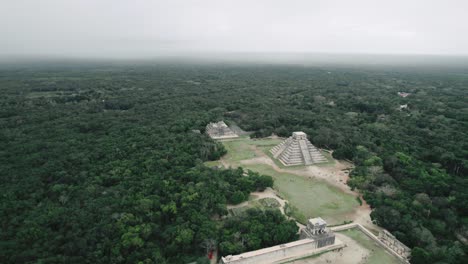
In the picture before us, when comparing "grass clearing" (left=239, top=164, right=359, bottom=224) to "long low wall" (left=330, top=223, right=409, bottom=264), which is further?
"grass clearing" (left=239, top=164, right=359, bottom=224)

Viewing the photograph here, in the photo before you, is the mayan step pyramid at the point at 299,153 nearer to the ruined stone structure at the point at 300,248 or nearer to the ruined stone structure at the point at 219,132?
the ruined stone structure at the point at 219,132

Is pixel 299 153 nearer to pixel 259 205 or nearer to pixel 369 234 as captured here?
pixel 259 205


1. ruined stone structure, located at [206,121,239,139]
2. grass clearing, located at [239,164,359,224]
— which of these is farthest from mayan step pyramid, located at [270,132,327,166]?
ruined stone structure, located at [206,121,239,139]

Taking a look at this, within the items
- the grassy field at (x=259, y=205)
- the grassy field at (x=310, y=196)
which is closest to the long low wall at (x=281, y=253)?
the grassy field at (x=310, y=196)

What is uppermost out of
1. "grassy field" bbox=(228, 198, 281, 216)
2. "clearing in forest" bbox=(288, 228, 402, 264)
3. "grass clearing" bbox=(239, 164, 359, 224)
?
"grassy field" bbox=(228, 198, 281, 216)

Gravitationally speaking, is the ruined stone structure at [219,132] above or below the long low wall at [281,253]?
above

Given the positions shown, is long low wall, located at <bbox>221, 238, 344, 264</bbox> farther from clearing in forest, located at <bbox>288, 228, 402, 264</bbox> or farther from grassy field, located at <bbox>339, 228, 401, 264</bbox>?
grassy field, located at <bbox>339, 228, 401, 264</bbox>
